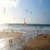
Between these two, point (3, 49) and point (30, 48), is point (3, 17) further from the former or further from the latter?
point (30, 48)

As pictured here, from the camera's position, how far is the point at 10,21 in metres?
3.47

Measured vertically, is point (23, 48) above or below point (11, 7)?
below

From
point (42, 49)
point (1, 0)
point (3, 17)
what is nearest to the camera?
point (42, 49)

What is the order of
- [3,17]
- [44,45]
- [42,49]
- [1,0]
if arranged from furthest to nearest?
1. [3,17]
2. [1,0]
3. [44,45]
4. [42,49]

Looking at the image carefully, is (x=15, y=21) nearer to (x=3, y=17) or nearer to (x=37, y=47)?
(x=3, y=17)

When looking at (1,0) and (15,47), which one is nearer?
(15,47)

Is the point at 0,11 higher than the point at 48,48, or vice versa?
the point at 0,11

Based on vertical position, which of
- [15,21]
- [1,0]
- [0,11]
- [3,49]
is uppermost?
[1,0]

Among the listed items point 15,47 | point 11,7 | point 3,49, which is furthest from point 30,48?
point 11,7

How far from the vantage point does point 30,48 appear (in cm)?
230

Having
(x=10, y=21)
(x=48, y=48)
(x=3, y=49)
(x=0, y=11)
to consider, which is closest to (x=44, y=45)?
(x=48, y=48)

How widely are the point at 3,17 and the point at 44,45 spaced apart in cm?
184

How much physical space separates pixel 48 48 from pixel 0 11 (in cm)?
203

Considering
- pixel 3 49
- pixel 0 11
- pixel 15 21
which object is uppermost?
pixel 0 11
